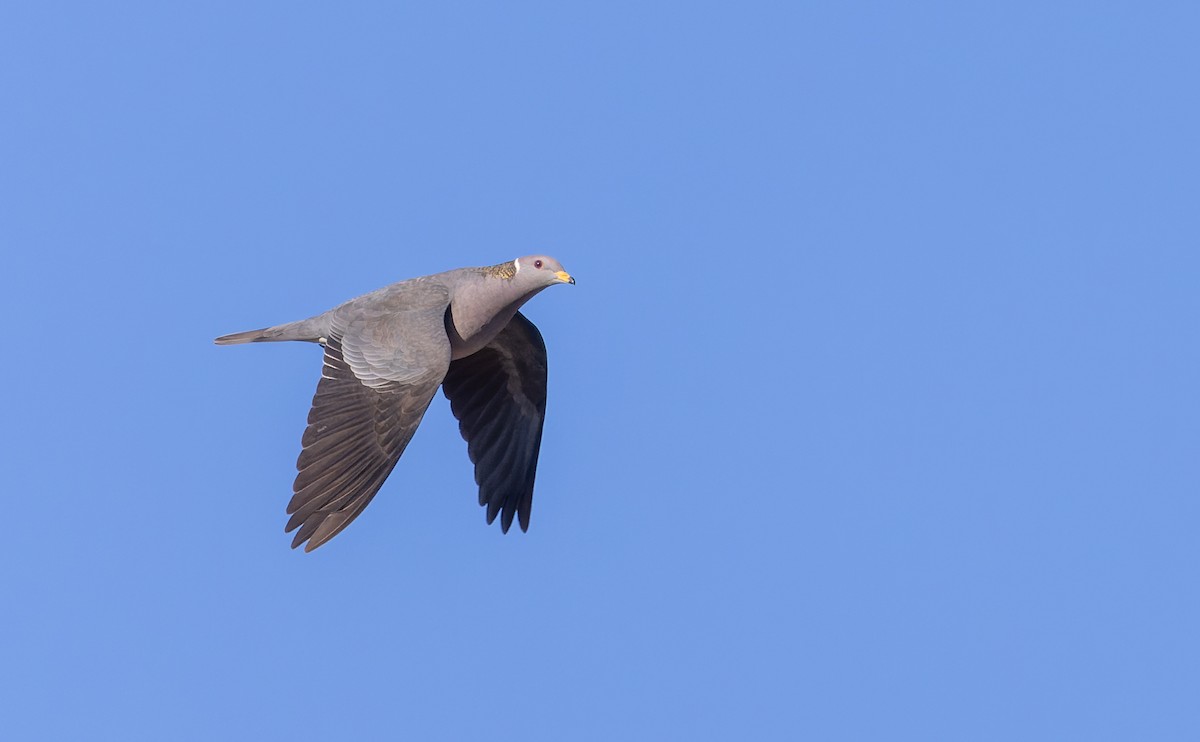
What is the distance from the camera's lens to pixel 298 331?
14.4 metres

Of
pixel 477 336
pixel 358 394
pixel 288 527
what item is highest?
pixel 477 336

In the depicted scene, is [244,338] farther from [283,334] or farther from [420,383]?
[420,383]

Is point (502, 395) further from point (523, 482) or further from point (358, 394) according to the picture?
point (358, 394)

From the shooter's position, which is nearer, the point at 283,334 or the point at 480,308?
the point at 480,308

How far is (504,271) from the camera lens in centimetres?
1398

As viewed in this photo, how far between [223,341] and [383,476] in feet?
9.92

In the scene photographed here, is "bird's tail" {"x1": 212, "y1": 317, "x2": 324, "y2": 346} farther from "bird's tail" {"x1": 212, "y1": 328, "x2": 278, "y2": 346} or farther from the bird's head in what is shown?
the bird's head

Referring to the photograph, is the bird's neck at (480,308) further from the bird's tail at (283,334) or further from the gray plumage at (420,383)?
the bird's tail at (283,334)

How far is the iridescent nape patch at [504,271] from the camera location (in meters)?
13.9

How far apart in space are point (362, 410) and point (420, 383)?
1.57 ft

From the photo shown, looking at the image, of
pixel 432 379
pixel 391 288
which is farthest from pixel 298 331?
pixel 432 379

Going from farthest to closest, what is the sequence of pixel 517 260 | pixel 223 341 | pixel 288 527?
pixel 223 341 → pixel 517 260 → pixel 288 527

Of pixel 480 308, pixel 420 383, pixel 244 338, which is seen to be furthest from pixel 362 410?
pixel 244 338

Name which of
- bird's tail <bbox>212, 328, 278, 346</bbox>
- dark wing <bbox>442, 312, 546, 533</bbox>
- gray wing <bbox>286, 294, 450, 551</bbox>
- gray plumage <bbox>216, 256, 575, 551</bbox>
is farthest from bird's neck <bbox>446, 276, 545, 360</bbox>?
bird's tail <bbox>212, 328, 278, 346</bbox>
